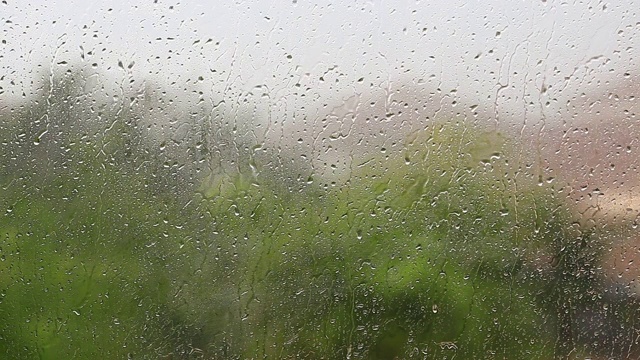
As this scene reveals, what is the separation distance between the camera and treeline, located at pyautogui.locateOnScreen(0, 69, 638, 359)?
755 mm

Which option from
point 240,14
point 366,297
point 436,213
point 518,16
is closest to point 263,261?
point 366,297

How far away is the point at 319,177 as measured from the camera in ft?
2.46

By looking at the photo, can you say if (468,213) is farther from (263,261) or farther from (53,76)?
(53,76)

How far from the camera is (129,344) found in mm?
775

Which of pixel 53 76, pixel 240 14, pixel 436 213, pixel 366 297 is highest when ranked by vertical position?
pixel 240 14

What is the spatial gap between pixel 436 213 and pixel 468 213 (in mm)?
57

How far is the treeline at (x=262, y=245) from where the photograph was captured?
76 cm

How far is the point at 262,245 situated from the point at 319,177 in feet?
0.52

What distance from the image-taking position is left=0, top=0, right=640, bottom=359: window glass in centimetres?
75

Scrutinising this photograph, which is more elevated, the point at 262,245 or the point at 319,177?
the point at 319,177

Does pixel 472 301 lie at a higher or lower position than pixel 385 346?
higher

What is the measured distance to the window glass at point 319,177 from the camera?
2.46 ft

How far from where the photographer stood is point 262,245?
2.50ft

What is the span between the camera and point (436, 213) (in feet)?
2.49
